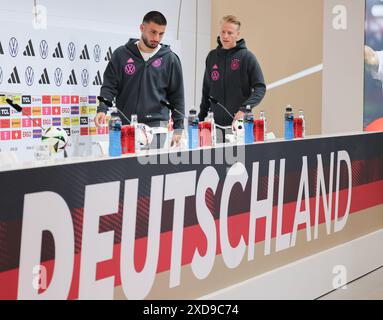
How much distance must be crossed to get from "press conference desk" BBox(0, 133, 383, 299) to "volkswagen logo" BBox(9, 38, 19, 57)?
246cm

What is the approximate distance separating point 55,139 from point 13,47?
8.21 ft

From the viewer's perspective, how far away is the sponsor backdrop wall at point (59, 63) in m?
5.32

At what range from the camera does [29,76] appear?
5.43 meters

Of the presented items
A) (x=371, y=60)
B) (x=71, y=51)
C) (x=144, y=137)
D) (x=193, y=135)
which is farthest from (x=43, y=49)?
(x=371, y=60)

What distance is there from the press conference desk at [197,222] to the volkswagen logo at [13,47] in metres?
2.46

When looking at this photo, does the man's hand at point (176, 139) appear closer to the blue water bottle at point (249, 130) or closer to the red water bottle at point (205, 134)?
the red water bottle at point (205, 134)

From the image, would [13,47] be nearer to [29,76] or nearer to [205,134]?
[29,76]

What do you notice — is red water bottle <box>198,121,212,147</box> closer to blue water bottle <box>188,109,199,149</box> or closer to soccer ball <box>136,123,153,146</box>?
blue water bottle <box>188,109,199,149</box>

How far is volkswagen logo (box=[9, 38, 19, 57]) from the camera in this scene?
5.26 meters

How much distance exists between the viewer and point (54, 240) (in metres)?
2.40

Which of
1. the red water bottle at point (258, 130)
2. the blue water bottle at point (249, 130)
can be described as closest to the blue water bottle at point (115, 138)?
the blue water bottle at point (249, 130)

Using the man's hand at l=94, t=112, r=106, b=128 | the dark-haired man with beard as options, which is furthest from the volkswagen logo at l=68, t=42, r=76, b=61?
the man's hand at l=94, t=112, r=106, b=128
